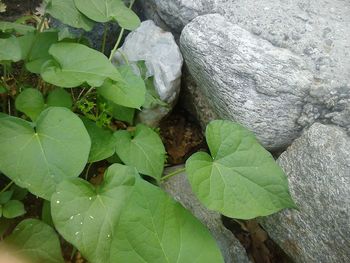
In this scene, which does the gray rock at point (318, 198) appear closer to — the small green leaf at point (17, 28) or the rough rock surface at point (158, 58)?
the rough rock surface at point (158, 58)

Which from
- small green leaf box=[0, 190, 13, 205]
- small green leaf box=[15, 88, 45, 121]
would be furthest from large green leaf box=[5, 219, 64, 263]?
small green leaf box=[15, 88, 45, 121]

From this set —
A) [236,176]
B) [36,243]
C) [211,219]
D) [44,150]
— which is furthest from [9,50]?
[211,219]

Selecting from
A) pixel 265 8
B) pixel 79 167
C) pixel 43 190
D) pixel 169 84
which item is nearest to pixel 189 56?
pixel 169 84

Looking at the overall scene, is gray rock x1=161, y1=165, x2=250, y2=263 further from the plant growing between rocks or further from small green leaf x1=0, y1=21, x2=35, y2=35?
small green leaf x1=0, y1=21, x2=35, y2=35

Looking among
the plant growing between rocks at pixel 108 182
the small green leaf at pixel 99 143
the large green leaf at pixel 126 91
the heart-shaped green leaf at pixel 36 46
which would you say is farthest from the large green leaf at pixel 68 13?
the small green leaf at pixel 99 143

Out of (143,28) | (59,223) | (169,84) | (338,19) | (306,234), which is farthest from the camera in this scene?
(143,28)

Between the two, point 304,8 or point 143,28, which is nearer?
point 304,8

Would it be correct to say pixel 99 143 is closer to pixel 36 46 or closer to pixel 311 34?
pixel 36 46

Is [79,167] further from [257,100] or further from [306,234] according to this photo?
[306,234]
